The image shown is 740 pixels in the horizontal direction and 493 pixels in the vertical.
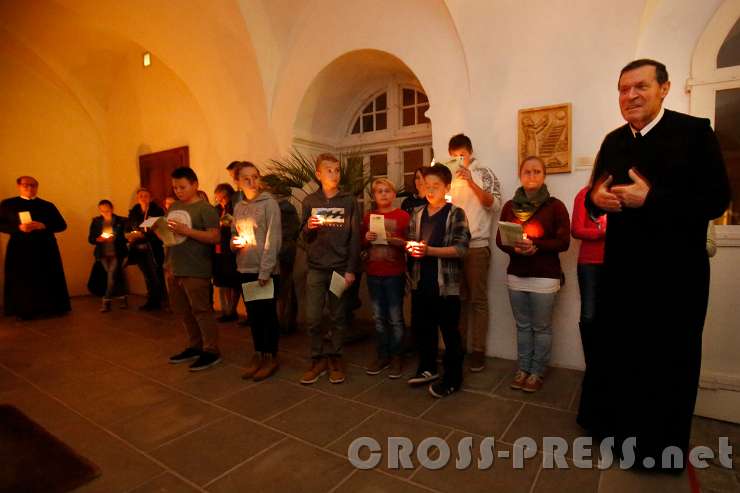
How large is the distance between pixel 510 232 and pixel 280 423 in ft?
6.58

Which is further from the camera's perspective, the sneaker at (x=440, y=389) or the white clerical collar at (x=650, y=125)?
the sneaker at (x=440, y=389)

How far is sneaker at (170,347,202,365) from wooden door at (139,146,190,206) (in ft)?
12.4

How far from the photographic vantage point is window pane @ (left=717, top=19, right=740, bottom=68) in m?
2.70

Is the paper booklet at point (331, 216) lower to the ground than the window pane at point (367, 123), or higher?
lower

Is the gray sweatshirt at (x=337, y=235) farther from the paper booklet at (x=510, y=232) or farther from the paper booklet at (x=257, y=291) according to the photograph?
the paper booklet at (x=510, y=232)

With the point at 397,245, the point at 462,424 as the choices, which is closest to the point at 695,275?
the point at 462,424

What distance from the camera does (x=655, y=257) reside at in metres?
1.92

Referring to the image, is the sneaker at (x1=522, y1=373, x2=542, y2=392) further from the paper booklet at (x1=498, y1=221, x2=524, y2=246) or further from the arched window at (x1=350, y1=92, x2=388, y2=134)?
the arched window at (x1=350, y1=92, x2=388, y2=134)

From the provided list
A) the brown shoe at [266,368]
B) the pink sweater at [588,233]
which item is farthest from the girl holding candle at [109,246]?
the pink sweater at [588,233]

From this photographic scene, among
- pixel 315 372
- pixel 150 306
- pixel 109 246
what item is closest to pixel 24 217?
pixel 109 246

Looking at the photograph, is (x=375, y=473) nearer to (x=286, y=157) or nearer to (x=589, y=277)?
(x=589, y=277)

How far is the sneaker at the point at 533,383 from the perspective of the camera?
2.92 metres

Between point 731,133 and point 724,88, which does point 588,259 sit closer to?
point 731,133

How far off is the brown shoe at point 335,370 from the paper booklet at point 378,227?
1.06m
